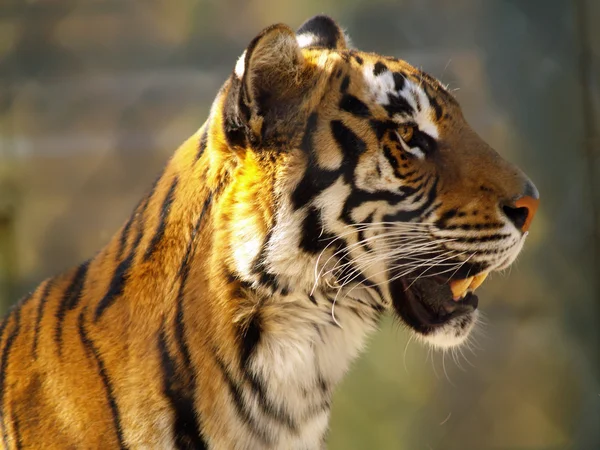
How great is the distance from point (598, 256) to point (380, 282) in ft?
4.44

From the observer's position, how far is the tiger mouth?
1194 millimetres

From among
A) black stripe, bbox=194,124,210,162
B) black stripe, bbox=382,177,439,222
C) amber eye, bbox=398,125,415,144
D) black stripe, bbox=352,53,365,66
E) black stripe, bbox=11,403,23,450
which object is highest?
black stripe, bbox=352,53,365,66

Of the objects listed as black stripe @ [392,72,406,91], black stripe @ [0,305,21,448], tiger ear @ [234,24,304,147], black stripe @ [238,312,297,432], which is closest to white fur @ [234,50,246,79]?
tiger ear @ [234,24,304,147]

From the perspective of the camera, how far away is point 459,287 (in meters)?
1.21

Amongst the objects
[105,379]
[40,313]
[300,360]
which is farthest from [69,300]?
[300,360]

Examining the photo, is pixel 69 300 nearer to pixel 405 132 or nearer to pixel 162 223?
pixel 162 223

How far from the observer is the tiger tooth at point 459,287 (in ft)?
3.96

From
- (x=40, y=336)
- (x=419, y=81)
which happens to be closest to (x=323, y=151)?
(x=419, y=81)

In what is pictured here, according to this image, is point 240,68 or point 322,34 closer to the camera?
point 240,68

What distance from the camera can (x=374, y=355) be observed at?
2.30 meters

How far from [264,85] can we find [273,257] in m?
0.25

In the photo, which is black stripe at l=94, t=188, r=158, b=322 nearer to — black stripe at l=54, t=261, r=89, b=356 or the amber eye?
black stripe at l=54, t=261, r=89, b=356

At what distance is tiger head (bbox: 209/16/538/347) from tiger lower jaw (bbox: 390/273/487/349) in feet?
0.13

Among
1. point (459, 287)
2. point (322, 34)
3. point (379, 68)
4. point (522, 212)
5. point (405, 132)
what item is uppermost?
point (322, 34)
